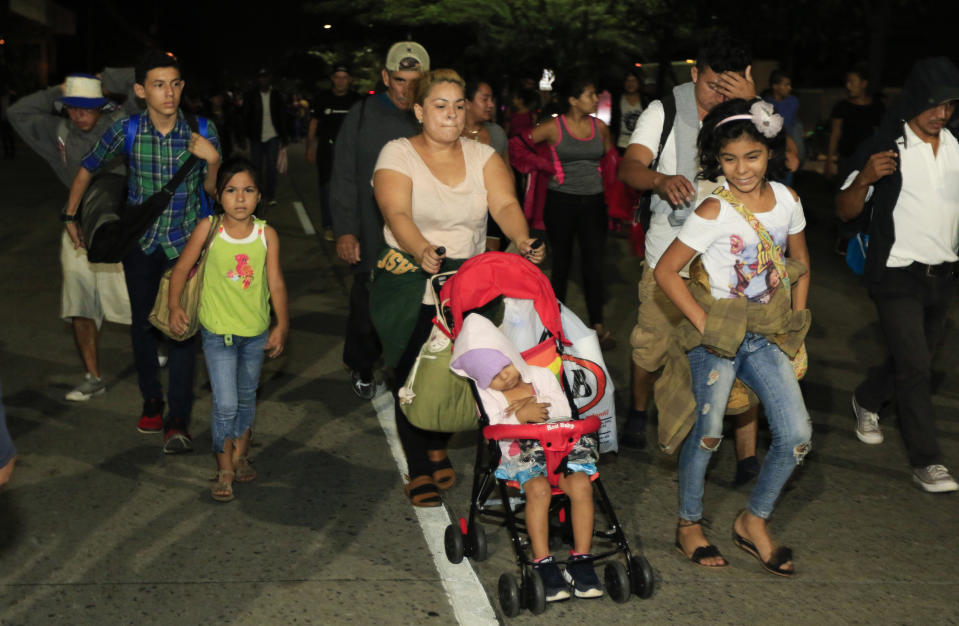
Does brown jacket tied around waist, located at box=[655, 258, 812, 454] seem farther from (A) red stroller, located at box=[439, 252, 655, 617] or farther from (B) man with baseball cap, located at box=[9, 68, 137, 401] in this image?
(B) man with baseball cap, located at box=[9, 68, 137, 401]

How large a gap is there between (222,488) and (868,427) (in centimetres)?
382

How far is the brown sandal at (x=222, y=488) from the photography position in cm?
564

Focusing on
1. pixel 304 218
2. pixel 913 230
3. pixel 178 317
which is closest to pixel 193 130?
pixel 178 317

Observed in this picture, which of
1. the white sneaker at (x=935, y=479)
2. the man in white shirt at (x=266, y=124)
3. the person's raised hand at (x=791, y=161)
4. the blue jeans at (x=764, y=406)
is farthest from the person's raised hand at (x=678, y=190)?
the man in white shirt at (x=266, y=124)

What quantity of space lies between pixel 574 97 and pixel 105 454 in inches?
184

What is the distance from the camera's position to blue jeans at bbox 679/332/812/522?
4809mm

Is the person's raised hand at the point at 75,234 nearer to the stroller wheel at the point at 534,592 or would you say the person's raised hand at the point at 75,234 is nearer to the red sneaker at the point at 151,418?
the red sneaker at the point at 151,418

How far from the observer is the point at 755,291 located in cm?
483

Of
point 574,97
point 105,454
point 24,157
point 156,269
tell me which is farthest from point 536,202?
point 24,157

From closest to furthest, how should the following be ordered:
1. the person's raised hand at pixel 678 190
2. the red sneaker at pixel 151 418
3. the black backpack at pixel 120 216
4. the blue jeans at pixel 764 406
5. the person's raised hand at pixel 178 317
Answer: the blue jeans at pixel 764 406
the person's raised hand at pixel 678 190
the person's raised hand at pixel 178 317
the black backpack at pixel 120 216
the red sneaker at pixel 151 418

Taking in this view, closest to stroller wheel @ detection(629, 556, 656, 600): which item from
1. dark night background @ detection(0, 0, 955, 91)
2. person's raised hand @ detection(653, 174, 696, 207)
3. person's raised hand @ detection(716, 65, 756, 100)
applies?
person's raised hand @ detection(653, 174, 696, 207)

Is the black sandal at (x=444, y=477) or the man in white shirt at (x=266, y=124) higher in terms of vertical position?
the man in white shirt at (x=266, y=124)

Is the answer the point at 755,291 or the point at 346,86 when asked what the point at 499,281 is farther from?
the point at 346,86

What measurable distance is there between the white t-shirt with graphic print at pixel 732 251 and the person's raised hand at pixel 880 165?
128 cm
